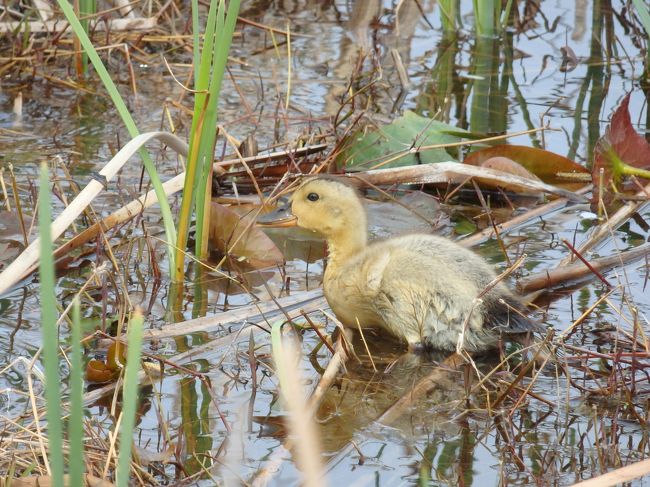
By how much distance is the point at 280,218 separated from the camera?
3.94m

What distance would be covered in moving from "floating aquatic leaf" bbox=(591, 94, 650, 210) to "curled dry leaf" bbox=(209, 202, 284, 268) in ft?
4.97

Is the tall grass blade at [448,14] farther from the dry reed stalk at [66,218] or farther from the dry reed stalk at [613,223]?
the dry reed stalk at [66,218]

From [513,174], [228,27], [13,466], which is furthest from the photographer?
[513,174]

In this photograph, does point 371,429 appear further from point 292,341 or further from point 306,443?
point 306,443

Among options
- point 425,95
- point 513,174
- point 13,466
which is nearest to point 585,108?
point 425,95

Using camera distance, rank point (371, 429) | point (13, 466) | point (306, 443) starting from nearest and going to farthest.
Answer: point (306, 443) → point (13, 466) → point (371, 429)

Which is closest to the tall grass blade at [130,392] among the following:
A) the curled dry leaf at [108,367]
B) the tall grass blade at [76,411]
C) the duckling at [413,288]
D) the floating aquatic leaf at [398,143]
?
the tall grass blade at [76,411]

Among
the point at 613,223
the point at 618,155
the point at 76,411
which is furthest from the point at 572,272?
the point at 76,411

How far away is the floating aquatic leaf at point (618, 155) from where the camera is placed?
459 centimetres

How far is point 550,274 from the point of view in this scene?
3.79 m

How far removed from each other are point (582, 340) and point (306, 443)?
2351 millimetres

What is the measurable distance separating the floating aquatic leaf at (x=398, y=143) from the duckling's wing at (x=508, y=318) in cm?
159

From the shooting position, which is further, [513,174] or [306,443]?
[513,174]

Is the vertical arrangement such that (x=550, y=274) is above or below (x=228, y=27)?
below
